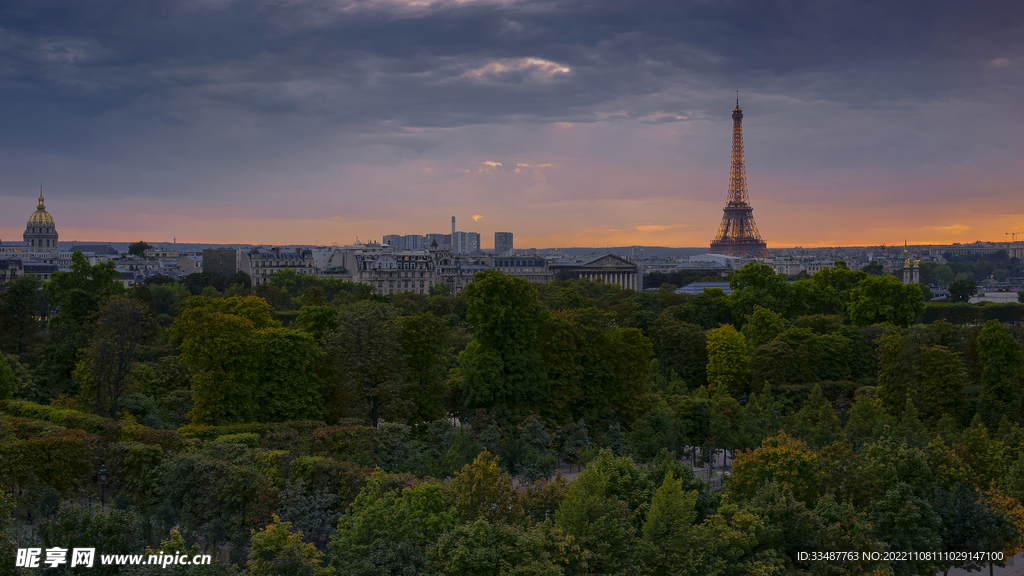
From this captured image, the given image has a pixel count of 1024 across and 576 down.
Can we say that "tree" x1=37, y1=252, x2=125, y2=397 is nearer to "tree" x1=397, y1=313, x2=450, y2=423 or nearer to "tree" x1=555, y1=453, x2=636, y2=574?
"tree" x1=397, y1=313, x2=450, y2=423

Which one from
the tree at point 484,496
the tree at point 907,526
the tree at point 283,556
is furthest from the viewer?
the tree at point 907,526

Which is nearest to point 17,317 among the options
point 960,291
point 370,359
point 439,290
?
point 370,359

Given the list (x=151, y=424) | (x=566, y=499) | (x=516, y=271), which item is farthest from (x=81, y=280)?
(x=516, y=271)

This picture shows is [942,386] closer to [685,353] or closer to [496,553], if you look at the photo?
[685,353]

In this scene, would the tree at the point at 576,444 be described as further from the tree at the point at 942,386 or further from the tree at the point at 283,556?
the tree at the point at 942,386

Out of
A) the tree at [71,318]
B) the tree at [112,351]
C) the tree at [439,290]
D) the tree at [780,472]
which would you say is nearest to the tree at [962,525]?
the tree at [780,472]

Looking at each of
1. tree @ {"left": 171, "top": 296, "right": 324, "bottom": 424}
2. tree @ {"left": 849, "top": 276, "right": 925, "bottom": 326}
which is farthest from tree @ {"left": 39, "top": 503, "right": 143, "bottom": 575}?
tree @ {"left": 849, "top": 276, "right": 925, "bottom": 326}
